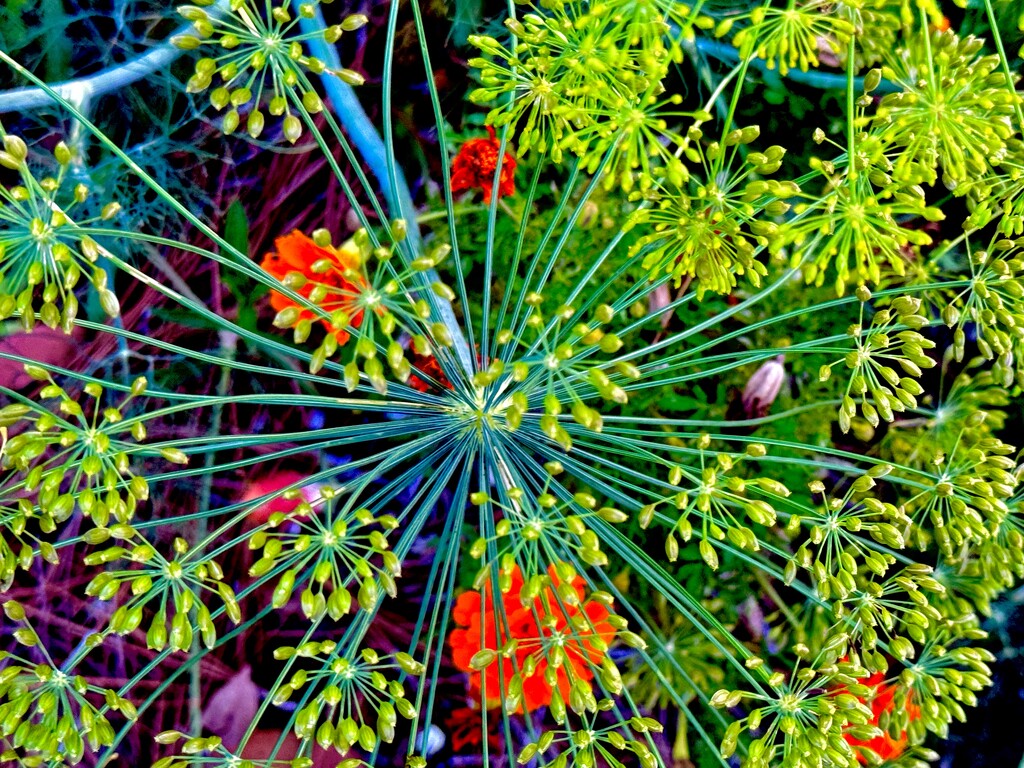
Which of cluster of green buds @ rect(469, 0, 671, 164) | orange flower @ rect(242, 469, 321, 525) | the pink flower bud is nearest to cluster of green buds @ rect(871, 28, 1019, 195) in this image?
Result: cluster of green buds @ rect(469, 0, 671, 164)

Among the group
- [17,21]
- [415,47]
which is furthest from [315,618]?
[17,21]

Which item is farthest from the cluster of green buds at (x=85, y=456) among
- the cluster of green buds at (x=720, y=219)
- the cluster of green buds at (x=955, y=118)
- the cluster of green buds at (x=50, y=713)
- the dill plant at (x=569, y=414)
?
the cluster of green buds at (x=955, y=118)

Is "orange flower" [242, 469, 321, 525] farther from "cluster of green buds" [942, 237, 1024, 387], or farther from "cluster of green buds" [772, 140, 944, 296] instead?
"cluster of green buds" [942, 237, 1024, 387]

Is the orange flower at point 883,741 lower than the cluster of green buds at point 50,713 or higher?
lower

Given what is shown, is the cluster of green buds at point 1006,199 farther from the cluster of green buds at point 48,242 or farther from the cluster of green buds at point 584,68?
the cluster of green buds at point 48,242

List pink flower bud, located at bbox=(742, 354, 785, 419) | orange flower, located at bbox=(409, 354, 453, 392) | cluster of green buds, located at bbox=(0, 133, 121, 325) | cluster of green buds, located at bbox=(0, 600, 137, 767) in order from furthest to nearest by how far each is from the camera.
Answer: pink flower bud, located at bbox=(742, 354, 785, 419) < orange flower, located at bbox=(409, 354, 453, 392) < cluster of green buds, located at bbox=(0, 600, 137, 767) < cluster of green buds, located at bbox=(0, 133, 121, 325)

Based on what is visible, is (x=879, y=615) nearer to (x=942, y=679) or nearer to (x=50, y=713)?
(x=942, y=679)

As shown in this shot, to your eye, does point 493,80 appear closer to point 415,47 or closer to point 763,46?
point 763,46

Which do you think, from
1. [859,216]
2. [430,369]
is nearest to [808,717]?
[859,216]
